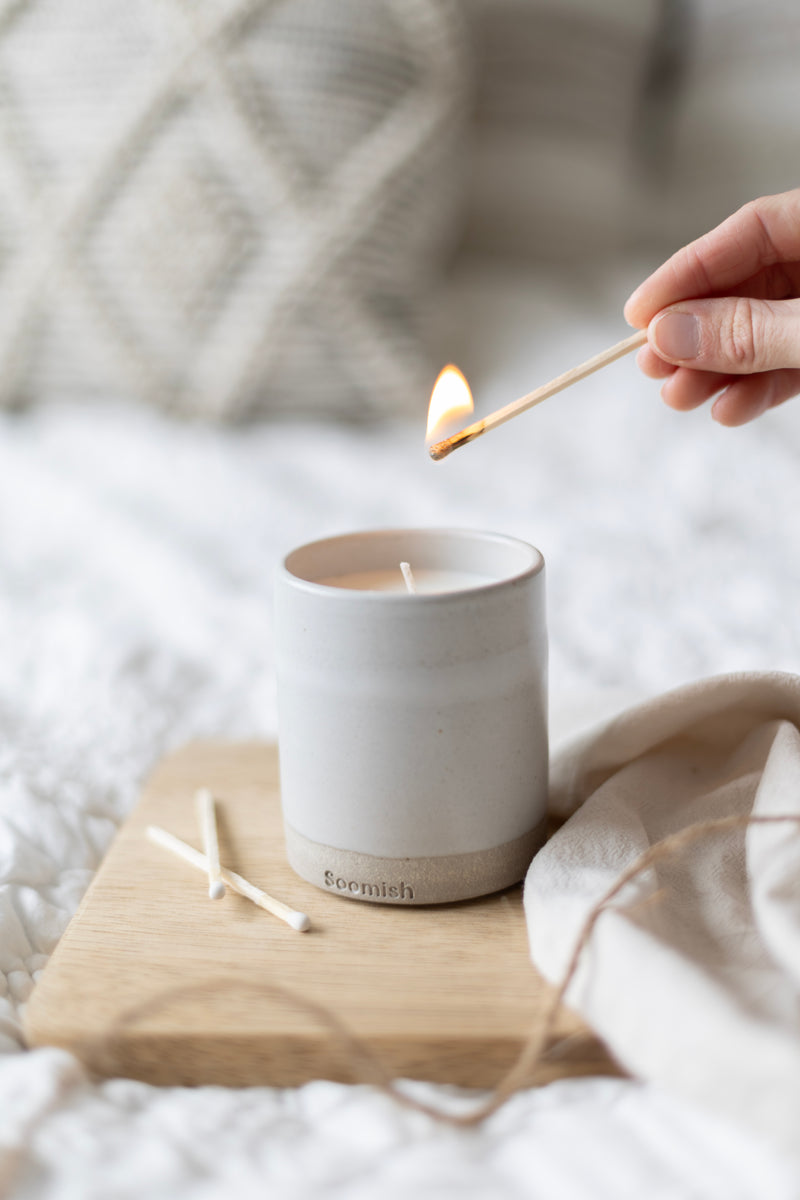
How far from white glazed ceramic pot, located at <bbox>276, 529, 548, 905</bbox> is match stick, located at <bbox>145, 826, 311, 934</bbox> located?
0.02 metres

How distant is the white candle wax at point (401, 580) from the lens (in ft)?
1.71

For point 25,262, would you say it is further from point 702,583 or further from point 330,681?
point 330,681

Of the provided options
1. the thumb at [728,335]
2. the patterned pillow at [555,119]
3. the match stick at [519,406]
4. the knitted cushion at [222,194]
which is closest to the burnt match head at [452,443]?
the match stick at [519,406]

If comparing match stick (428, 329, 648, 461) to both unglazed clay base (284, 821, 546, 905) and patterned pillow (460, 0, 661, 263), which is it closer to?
unglazed clay base (284, 821, 546, 905)

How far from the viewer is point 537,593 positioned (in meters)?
0.47

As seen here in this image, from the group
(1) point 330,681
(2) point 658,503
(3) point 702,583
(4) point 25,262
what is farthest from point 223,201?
(1) point 330,681

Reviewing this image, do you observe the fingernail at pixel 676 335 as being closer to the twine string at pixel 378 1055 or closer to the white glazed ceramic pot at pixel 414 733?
the white glazed ceramic pot at pixel 414 733

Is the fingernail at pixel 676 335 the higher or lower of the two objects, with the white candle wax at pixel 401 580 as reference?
higher

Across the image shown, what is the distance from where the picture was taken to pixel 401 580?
532 mm

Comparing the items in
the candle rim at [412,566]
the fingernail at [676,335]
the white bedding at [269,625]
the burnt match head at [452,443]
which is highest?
the fingernail at [676,335]

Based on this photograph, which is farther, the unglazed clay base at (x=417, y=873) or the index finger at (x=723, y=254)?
the index finger at (x=723, y=254)

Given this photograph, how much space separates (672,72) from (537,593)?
1.36 meters

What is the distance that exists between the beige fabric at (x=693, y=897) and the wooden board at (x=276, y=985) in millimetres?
26

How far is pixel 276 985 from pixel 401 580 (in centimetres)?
20
